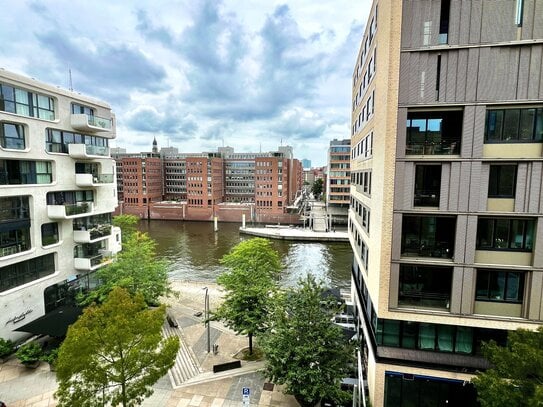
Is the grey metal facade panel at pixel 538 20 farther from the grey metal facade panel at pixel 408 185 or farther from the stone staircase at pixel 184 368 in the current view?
the stone staircase at pixel 184 368

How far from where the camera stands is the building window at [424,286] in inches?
532

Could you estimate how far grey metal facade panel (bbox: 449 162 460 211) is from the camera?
12375 millimetres

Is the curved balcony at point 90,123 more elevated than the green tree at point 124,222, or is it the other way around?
the curved balcony at point 90,123

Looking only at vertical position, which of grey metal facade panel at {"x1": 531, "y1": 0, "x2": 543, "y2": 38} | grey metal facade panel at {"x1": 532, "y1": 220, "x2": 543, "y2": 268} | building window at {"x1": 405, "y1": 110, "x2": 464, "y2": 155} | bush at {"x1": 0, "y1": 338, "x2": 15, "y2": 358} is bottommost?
bush at {"x1": 0, "y1": 338, "x2": 15, "y2": 358}

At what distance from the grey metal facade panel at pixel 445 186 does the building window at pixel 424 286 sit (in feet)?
10.3

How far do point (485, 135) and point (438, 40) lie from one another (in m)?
4.45

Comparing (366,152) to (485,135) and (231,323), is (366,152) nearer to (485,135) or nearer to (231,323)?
(485,135)

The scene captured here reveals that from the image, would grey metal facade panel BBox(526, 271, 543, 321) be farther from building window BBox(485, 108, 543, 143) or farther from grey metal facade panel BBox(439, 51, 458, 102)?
grey metal facade panel BBox(439, 51, 458, 102)

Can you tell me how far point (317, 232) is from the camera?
Answer: 6638 cm

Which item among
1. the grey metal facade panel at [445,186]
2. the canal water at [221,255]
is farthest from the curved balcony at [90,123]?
the grey metal facade panel at [445,186]

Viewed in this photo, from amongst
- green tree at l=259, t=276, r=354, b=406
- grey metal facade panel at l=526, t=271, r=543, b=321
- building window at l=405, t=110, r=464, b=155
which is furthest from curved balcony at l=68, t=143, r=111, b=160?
grey metal facade panel at l=526, t=271, r=543, b=321

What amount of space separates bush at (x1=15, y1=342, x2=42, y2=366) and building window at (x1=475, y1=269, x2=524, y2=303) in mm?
24164

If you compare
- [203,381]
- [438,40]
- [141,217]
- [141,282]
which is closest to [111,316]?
[203,381]

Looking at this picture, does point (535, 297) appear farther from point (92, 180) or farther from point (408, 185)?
point (92, 180)
